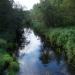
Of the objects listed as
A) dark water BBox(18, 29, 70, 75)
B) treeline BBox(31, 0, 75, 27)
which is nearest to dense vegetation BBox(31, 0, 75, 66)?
treeline BBox(31, 0, 75, 27)

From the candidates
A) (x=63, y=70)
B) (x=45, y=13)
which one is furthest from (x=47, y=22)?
(x=63, y=70)

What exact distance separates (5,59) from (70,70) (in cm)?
600

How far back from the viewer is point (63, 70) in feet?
67.5

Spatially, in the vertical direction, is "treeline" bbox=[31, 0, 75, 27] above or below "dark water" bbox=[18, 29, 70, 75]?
above

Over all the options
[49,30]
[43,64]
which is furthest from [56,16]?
[43,64]

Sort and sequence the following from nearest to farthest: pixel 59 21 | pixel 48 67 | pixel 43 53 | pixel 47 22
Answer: pixel 48 67
pixel 43 53
pixel 59 21
pixel 47 22

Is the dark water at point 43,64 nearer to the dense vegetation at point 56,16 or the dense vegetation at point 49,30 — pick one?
the dense vegetation at point 49,30

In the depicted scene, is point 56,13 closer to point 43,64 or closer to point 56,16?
point 56,16

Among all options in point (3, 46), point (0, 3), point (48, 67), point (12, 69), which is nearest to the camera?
point (12, 69)

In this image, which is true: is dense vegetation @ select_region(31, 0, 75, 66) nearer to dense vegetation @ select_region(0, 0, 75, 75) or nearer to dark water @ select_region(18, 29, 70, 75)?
dense vegetation @ select_region(0, 0, 75, 75)

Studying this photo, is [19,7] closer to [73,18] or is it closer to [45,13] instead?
[45,13]

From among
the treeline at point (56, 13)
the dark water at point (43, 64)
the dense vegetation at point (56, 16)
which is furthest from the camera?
the treeline at point (56, 13)

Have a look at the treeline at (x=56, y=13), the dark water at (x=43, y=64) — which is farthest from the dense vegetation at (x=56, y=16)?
the dark water at (x=43, y=64)

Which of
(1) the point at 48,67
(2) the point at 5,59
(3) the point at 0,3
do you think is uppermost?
(3) the point at 0,3
